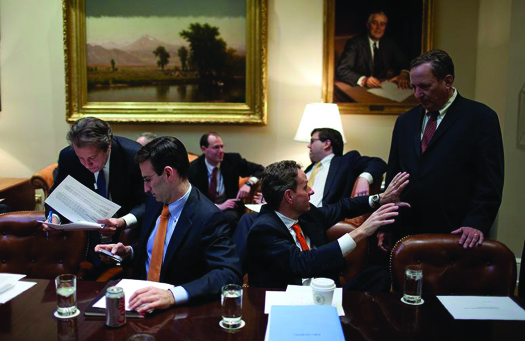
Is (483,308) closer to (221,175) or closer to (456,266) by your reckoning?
(456,266)

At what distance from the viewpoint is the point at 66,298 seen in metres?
1.79

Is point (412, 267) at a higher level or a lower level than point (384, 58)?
lower

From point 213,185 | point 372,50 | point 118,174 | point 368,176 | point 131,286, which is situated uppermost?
point 372,50

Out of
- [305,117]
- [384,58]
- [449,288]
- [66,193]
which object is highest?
[384,58]

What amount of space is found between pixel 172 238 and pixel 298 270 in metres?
0.55

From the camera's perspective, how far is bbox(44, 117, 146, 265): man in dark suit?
2816 millimetres

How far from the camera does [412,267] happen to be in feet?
6.33

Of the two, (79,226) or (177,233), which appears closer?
(177,233)

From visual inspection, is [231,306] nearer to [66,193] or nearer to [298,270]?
[298,270]

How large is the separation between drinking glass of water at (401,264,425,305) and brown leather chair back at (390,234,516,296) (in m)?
0.37

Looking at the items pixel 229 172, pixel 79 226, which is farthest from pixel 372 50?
pixel 79 226

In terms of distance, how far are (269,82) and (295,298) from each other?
3.80 meters

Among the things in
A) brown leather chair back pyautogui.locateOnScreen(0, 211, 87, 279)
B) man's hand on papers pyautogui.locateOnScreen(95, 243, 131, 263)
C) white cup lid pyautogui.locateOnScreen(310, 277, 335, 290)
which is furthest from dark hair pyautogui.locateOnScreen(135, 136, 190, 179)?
white cup lid pyautogui.locateOnScreen(310, 277, 335, 290)

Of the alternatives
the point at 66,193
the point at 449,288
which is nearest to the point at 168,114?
the point at 66,193
